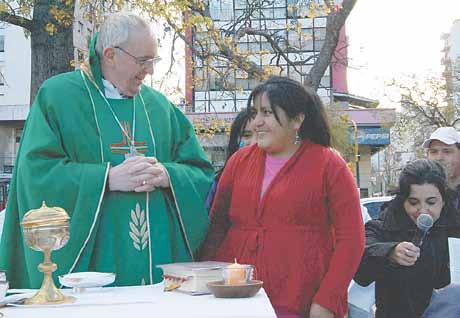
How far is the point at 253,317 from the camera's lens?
203cm

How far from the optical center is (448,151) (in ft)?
15.0

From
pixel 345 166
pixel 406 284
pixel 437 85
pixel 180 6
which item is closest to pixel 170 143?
pixel 345 166

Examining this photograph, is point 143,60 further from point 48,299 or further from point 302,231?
point 48,299

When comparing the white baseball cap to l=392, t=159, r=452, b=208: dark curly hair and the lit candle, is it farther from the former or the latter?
the lit candle

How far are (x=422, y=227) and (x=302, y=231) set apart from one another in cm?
59

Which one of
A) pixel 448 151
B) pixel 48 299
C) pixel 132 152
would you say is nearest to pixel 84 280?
pixel 48 299

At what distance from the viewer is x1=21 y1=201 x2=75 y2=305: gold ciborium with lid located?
2.25 meters

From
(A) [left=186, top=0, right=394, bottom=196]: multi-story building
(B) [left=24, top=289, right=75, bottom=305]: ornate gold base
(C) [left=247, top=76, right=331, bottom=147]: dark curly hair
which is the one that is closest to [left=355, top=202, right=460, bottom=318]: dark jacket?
(C) [left=247, top=76, right=331, bottom=147]: dark curly hair

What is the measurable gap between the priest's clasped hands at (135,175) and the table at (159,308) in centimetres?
57

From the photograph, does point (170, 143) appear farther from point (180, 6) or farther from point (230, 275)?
point (180, 6)

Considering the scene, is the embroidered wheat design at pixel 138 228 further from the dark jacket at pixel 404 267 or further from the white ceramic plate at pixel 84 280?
the dark jacket at pixel 404 267

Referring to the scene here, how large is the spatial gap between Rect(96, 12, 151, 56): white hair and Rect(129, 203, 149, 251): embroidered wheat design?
70cm

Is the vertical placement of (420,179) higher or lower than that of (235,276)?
higher

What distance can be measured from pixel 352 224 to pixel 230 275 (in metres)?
0.91
